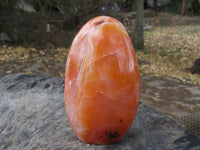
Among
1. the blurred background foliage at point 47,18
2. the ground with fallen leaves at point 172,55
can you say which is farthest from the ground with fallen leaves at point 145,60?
the blurred background foliage at point 47,18

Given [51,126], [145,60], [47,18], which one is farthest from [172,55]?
[51,126]

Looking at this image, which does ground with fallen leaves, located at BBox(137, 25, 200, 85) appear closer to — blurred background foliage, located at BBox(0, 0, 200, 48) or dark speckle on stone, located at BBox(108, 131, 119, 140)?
blurred background foliage, located at BBox(0, 0, 200, 48)

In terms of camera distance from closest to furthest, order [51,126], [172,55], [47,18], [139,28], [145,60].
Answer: [51,126] → [145,60] → [47,18] → [172,55] → [139,28]

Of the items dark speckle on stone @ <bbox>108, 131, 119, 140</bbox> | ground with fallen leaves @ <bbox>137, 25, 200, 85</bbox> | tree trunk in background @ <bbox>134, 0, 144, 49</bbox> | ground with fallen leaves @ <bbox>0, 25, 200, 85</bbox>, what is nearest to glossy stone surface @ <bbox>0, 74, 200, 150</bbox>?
dark speckle on stone @ <bbox>108, 131, 119, 140</bbox>

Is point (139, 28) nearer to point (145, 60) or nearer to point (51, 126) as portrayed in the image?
point (145, 60)

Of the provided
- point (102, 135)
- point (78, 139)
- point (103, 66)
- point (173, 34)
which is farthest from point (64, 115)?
point (173, 34)

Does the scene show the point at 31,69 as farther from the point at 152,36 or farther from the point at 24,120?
the point at 152,36

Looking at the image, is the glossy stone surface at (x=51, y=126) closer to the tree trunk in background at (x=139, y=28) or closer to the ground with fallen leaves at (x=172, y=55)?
the ground with fallen leaves at (x=172, y=55)
